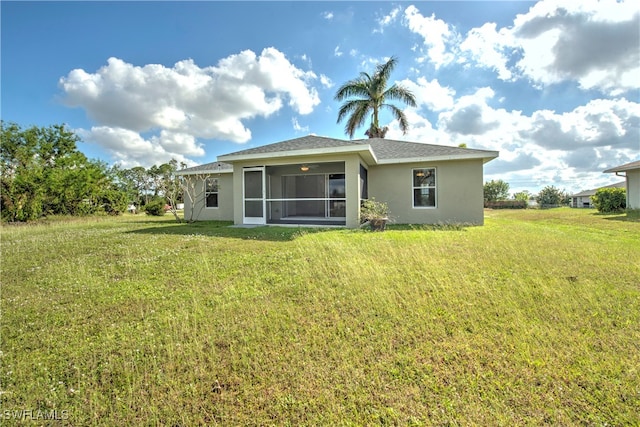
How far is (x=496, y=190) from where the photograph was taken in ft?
124

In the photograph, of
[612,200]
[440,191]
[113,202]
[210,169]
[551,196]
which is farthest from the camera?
[551,196]

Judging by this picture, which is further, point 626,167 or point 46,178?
point 46,178

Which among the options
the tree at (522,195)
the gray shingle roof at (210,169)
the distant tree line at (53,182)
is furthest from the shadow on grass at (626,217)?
the tree at (522,195)

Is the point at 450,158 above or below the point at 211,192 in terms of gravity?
above

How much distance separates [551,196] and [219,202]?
42058 millimetres

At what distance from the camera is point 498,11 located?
8.66 metres

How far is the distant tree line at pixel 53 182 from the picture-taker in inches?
561

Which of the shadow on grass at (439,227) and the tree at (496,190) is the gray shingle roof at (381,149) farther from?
the tree at (496,190)

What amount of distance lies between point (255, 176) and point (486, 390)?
10219mm

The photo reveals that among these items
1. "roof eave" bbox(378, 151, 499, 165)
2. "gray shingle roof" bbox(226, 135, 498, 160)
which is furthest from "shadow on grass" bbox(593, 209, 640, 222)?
"gray shingle roof" bbox(226, 135, 498, 160)

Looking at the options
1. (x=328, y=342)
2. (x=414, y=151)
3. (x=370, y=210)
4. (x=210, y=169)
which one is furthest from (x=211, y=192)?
(x=328, y=342)

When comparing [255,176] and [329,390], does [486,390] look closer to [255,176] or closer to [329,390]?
[329,390]

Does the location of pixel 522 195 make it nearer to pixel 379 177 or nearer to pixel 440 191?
pixel 440 191

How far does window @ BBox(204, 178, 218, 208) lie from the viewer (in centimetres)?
1422
